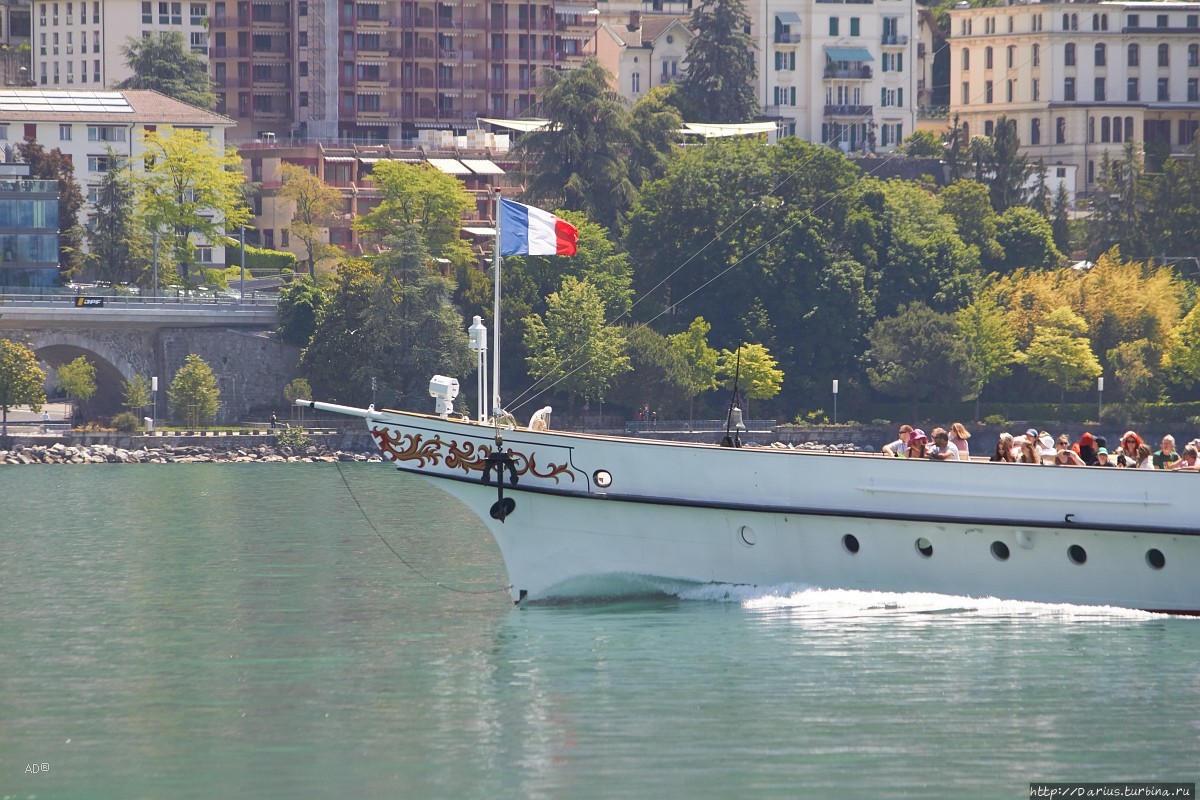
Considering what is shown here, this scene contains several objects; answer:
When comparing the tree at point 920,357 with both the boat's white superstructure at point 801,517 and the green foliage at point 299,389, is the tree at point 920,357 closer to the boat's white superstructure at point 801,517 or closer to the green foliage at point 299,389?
the green foliage at point 299,389

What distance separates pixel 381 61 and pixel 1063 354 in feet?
160

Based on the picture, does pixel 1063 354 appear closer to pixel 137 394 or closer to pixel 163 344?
pixel 163 344

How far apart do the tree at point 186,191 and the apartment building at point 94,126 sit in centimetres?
697

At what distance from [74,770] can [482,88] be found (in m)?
106

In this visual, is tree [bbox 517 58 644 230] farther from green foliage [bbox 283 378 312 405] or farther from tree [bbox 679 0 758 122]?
tree [bbox 679 0 758 122]

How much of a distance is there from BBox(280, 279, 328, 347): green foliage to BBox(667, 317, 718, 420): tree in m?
14.4

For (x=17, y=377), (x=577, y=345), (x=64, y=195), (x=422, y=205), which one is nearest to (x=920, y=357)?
(x=577, y=345)

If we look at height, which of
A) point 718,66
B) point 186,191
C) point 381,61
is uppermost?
point 381,61

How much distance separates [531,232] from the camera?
2911 cm

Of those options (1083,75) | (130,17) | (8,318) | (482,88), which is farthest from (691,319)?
(130,17)

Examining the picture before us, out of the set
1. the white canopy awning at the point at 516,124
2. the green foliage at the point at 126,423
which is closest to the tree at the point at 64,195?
the green foliage at the point at 126,423

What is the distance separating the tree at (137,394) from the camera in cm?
8369

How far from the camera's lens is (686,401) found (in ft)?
283

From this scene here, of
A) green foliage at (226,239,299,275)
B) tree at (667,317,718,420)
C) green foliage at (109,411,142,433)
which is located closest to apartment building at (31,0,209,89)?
green foliage at (226,239,299,275)
